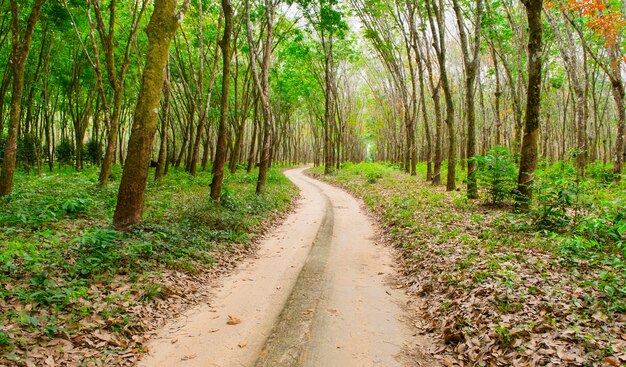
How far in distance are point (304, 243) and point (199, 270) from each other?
3220 millimetres

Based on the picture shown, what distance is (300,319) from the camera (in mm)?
5121

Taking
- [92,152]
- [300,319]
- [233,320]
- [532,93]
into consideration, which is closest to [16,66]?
[233,320]

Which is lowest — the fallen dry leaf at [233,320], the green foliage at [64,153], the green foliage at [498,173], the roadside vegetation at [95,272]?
the fallen dry leaf at [233,320]

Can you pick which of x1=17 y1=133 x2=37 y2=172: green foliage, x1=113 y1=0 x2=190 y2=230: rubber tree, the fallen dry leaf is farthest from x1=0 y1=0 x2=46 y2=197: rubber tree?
x1=17 y1=133 x2=37 y2=172: green foliage

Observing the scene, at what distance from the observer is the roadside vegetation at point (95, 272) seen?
13.6ft

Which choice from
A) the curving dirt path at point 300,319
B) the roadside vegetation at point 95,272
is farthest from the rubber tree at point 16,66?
the curving dirt path at point 300,319

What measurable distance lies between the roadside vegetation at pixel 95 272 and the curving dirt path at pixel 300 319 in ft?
1.78

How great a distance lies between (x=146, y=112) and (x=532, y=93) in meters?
9.13

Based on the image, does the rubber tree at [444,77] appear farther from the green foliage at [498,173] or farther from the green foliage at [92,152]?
the green foliage at [92,152]

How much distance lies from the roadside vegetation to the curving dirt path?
543 mm

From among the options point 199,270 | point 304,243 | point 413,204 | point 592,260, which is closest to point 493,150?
point 413,204

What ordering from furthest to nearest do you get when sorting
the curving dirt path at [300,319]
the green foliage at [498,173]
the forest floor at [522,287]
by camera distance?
the green foliage at [498,173] < the curving dirt path at [300,319] < the forest floor at [522,287]

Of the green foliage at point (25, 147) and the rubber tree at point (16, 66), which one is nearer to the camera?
the rubber tree at point (16, 66)

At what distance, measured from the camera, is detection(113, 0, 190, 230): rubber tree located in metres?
7.41
